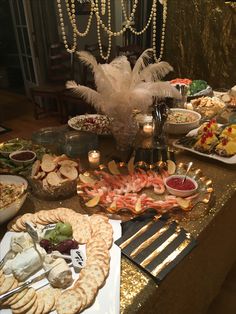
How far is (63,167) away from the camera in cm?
118

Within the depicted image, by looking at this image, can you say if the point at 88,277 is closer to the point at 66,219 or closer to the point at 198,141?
the point at 66,219

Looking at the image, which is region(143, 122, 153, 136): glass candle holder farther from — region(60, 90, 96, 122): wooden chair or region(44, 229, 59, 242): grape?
region(60, 90, 96, 122): wooden chair

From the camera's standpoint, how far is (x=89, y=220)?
3.19ft

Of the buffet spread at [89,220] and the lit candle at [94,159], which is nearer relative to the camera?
the buffet spread at [89,220]

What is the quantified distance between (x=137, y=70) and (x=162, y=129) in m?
0.28

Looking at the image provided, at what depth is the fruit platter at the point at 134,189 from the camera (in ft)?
3.35

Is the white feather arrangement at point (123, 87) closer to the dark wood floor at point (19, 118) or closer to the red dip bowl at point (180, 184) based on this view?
the red dip bowl at point (180, 184)

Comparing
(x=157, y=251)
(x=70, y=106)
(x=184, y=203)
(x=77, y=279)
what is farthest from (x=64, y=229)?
(x=70, y=106)

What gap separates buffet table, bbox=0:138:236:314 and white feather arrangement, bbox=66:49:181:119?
10.3 inches

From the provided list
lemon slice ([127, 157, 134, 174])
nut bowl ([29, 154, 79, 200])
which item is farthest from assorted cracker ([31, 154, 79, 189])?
lemon slice ([127, 157, 134, 174])

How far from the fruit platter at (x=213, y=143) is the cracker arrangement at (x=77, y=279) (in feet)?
2.16

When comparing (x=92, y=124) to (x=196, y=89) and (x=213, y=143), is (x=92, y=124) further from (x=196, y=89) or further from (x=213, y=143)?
(x=196, y=89)

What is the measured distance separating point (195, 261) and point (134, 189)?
33cm

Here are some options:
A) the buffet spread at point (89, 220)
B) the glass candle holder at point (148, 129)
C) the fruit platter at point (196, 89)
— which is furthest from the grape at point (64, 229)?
the fruit platter at point (196, 89)
